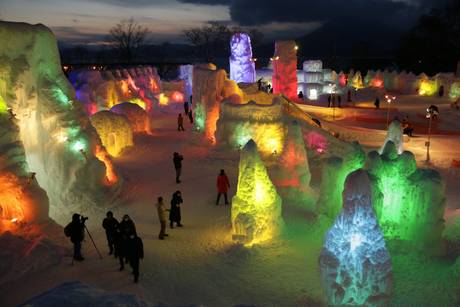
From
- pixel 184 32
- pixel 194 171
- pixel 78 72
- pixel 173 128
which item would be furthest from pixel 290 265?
pixel 184 32

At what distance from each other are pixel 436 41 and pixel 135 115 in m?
39.3

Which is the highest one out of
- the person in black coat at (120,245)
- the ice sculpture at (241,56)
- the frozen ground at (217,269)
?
the ice sculpture at (241,56)

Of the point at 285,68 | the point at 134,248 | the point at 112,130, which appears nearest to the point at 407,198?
the point at 134,248

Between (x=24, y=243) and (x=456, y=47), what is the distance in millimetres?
50257

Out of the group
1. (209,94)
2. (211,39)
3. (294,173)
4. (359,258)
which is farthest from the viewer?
(211,39)

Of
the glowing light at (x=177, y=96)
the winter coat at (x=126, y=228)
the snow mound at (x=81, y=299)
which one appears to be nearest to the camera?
the snow mound at (x=81, y=299)

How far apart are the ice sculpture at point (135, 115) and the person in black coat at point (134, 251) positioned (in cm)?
1598

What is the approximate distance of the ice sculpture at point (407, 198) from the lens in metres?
10.5

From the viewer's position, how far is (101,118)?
20438 millimetres

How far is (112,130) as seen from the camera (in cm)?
2061

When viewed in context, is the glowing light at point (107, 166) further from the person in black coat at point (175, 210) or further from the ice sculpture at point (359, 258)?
the ice sculpture at point (359, 258)

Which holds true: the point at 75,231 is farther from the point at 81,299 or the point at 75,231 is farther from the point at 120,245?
the point at 81,299

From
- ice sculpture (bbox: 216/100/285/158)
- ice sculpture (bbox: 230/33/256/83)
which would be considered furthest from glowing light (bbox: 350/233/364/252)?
ice sculpture (bbox: 230/33/256/83)

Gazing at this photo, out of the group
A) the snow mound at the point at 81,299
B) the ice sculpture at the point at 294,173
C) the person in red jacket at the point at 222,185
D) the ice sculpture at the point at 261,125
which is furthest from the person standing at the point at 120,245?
the ice sculpture at the point at 261,125
